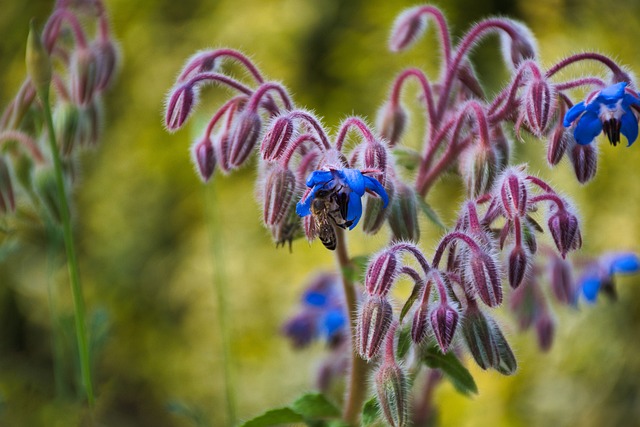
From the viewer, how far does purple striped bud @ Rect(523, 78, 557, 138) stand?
104 centimetres

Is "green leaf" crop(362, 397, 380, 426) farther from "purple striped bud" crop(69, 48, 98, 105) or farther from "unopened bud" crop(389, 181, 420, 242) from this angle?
"purple striped bud" crop(69, 48, 98, 105)

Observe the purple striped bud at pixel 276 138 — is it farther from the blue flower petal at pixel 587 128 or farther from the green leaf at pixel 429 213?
the blue flower petal at pixel 587 128

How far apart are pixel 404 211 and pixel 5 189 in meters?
0.71

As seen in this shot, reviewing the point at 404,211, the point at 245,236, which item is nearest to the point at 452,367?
the point at 404,211

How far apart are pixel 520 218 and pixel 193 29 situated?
246cm

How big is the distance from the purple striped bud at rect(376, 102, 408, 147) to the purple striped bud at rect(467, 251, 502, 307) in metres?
0.37

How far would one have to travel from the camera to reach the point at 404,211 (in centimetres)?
→ 108

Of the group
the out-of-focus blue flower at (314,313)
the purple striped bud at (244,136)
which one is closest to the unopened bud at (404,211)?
the purple striped bud at (244,136)

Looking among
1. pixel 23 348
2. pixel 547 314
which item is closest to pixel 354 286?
pixel 547 314

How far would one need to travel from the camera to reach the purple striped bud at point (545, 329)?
1.52m

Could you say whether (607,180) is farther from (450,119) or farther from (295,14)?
(450,119)

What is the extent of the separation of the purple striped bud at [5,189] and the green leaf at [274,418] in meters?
0.60

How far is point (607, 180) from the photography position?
9.39 feet

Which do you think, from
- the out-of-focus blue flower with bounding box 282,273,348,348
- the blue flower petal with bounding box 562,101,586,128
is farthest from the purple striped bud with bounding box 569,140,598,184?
the out-of-focus blue flower with bounding box 282,273,348,348
